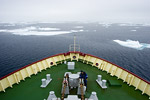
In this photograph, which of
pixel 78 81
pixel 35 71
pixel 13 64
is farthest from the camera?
pixel 13 64

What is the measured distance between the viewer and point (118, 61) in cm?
2408

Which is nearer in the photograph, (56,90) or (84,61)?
(56,90)

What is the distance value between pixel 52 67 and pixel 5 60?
18719 mm

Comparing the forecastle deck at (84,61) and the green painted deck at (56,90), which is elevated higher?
the forecastle deck at (84,61)

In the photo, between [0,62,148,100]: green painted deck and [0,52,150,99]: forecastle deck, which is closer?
[0,62,148,100]: green painted deck

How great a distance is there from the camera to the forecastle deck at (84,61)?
7.04 meters

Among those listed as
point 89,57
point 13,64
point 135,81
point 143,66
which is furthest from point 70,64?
point 143,66

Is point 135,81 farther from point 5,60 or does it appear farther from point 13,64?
point 5,60

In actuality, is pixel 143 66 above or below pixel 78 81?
below

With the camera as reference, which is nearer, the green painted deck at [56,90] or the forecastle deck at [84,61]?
the green painted deck at [56,90]

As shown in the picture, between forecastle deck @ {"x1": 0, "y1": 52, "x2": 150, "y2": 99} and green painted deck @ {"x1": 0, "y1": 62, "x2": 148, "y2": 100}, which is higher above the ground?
forecastle deck @ {"x1": 0, "y1": 52, "x2": 150, "y2": 99}

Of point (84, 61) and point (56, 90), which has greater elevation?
point (84, 61)

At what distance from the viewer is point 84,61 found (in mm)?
11062

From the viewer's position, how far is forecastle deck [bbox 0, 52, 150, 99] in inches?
277
